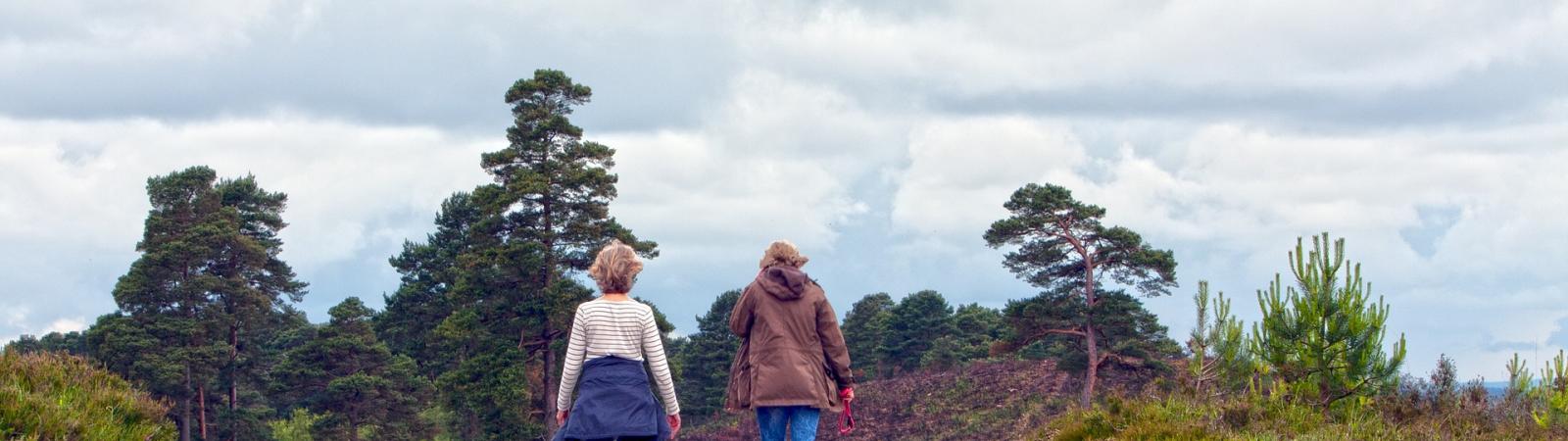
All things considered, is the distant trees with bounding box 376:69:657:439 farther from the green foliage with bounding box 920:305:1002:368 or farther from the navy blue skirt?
the navy blue skirt

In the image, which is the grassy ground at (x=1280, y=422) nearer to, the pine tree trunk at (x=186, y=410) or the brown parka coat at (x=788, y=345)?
the brown parka coat at (x=788, y=345)

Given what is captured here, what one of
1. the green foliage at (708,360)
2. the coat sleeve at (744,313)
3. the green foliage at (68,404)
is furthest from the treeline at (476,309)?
the coat sleeve at (744,313)

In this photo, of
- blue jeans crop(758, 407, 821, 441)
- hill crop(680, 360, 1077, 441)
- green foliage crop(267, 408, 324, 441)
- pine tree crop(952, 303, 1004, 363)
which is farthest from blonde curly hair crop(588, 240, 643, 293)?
pine tree crop(952, 303, 1004, 363)

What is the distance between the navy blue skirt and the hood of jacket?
1.31 meters

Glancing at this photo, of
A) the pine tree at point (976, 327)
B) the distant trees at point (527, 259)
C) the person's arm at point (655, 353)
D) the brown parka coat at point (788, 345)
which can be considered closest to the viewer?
the person's arm at point (655, 353)

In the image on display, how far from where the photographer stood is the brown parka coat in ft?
28.1

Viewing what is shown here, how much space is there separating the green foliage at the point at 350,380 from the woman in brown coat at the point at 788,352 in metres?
33.4

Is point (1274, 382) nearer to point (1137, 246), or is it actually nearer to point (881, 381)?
point (1137, 246)

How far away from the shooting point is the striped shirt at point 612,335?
7.63 m

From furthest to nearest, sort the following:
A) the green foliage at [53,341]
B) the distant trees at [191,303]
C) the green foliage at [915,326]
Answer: the green foliage at [53,341] → the green foliage at [915,326] → the distant trees at [191,303]

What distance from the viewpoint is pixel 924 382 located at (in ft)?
150

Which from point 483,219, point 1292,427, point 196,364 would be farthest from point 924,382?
point 1292,427

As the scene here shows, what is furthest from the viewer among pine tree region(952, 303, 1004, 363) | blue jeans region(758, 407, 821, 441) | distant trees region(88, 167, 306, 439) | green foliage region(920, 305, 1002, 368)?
Answer: pine tree region(952, 303, 1004, 363)

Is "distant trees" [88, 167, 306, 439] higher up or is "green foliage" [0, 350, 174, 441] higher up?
"distant trees" [88, 167, 306, 439]
